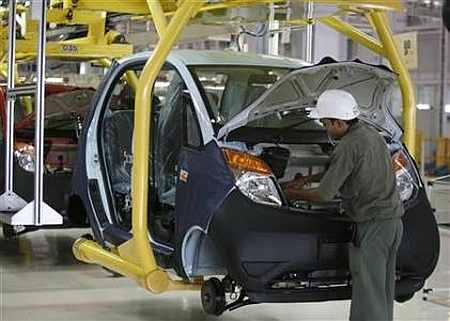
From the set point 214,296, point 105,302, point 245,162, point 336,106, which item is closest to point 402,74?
point 336,106

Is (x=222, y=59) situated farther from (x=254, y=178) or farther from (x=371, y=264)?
(x=371, y=264)

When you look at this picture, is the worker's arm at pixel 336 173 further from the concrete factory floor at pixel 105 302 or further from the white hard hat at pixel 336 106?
the concrete factory floor at pixel 105 302

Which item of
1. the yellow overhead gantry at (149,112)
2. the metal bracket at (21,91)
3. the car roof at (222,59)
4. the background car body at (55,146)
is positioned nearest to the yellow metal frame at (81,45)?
the background car body at (55,146)

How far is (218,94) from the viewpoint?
5.38 meters

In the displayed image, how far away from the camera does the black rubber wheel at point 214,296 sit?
4996 millimetres

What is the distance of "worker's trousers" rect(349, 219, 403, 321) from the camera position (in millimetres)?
4645

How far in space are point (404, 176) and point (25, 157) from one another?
3587 mm

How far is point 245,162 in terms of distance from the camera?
4.66 m

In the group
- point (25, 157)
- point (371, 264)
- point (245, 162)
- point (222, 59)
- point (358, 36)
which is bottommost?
point (371, 264)

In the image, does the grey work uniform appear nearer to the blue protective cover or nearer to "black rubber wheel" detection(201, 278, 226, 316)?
the blue protective cover

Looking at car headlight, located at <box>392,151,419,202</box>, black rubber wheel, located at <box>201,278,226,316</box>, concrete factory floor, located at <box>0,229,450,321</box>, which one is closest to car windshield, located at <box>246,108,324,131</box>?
car headlight, located at <box>392,151,419,202</box>

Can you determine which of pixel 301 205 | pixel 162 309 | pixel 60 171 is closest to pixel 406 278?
pixel 301 205

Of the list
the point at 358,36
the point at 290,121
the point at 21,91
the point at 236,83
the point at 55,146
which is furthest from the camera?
the point at 55,146

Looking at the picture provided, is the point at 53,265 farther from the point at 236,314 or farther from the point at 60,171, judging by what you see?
the point at 236,314
